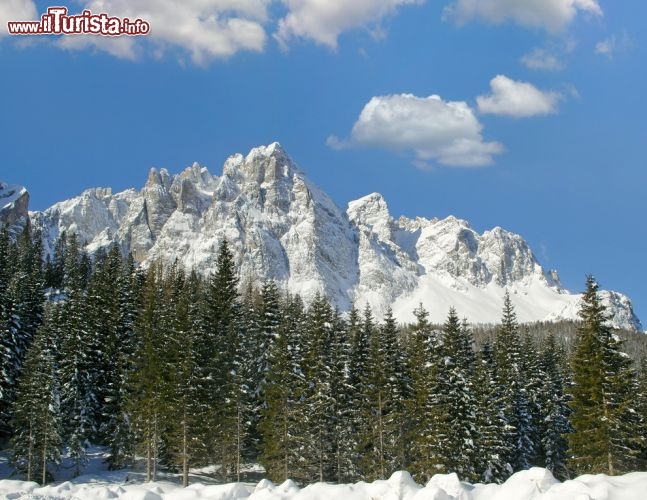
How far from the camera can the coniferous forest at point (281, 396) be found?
42844 mm

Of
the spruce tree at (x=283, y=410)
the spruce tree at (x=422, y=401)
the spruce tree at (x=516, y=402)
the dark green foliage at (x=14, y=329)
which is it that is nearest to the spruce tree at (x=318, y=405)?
the spruce tree at (x=283, y=410)

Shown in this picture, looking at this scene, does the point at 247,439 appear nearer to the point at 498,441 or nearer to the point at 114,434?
the point at 114,434

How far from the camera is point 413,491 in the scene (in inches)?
672

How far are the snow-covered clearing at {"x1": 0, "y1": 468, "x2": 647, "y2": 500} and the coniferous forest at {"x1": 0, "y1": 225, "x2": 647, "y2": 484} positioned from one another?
2308cm

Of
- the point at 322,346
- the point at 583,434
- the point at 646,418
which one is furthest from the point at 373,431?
the point at 646,418

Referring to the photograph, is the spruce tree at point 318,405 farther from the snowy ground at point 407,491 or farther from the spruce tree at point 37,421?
the snowy ground at point 407,491

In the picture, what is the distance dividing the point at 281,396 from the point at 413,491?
100.0ft

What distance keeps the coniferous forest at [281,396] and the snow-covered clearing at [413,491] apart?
23.1 meters

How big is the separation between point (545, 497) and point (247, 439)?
124ft

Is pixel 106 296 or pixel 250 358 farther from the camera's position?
pixel 106 296

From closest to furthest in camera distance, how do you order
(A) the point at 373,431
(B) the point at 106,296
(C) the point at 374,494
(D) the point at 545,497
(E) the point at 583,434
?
(D) the point at 545,497 < (C) the point at 374,494 < (E) the point at 583,434 < (A) the point at 373,431 < (B) the point at 106,296

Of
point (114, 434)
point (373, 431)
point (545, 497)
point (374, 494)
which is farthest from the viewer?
point (114, 434)

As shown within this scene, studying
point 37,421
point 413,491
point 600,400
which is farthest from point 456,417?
point 37,421

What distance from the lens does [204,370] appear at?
154 feet
